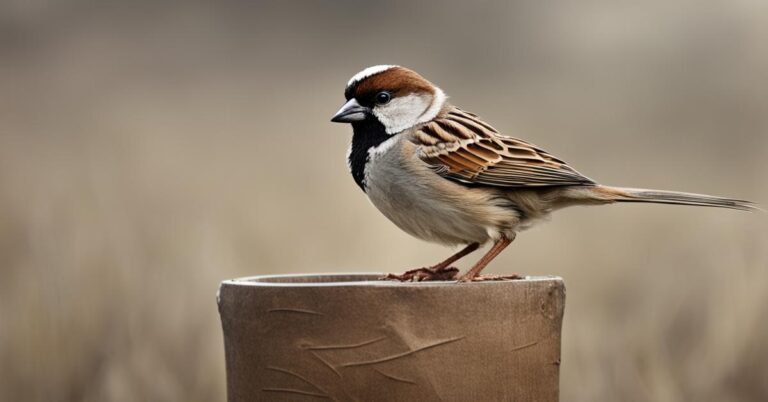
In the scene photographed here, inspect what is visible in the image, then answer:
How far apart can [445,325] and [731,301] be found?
8.30 ft

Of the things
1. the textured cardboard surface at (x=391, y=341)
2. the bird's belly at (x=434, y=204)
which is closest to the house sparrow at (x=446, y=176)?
the bird's belly at (x=434, y=204)

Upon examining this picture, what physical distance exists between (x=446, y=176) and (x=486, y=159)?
0.62 feet

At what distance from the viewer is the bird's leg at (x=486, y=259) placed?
3.58 m

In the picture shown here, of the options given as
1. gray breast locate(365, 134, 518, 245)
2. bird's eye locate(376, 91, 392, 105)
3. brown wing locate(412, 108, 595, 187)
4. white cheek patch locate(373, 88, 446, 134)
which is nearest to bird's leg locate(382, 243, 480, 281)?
gray breast locate(365, 134, 518, 245)

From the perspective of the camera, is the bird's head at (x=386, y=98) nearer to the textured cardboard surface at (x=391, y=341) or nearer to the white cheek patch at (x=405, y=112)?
the white cheek patch at (x=405, y=112)

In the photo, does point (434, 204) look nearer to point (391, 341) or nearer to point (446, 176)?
point (446, 176)

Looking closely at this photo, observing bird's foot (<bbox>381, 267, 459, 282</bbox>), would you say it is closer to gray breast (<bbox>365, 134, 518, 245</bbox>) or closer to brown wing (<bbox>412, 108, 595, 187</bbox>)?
gray breast (<bbox>365, 134, 518, 245</bbox>)

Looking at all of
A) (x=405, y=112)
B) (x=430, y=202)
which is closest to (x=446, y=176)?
(x=430, y=202)

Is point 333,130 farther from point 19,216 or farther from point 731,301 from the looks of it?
point 731,301

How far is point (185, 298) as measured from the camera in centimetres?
518

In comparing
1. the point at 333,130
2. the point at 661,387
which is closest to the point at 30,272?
the point at 333,130

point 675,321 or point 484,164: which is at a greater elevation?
point 484,164

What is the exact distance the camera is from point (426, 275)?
3.97 meters

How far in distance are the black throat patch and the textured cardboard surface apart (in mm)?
973
